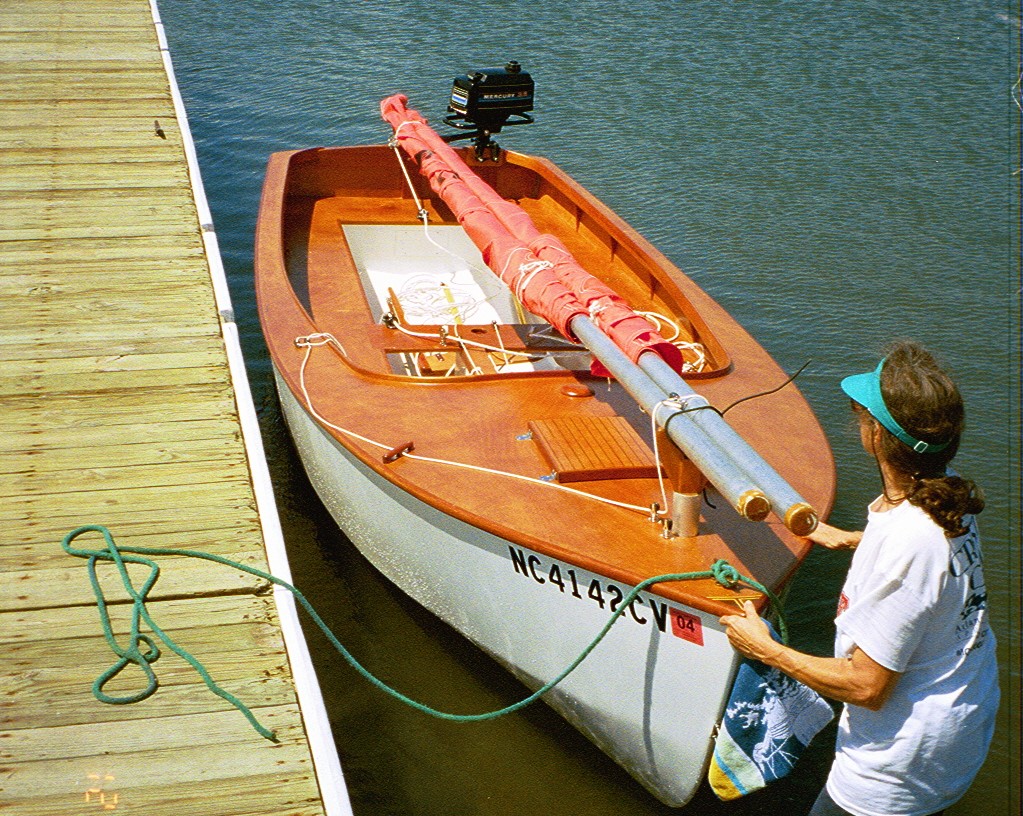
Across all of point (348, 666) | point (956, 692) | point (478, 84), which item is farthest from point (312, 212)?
point (956, 692)

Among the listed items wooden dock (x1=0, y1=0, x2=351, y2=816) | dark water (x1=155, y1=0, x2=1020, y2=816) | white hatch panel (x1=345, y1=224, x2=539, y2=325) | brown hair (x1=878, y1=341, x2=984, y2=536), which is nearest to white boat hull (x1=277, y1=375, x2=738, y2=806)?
dark water (x1=155, y1=0, x2=1020, y2=816)

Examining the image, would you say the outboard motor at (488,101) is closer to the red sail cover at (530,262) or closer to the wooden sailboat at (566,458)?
the red sail cover at (530,262)

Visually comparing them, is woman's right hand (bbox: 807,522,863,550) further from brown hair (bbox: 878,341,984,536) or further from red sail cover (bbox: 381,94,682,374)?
red sail cover (bbox: 381,94,682,374)

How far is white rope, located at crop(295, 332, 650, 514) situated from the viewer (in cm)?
372

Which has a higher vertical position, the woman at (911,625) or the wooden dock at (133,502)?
the woman at (911,625)

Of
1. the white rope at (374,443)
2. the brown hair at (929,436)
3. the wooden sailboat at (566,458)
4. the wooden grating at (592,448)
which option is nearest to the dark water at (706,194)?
the wooden sailboat at (566,458)

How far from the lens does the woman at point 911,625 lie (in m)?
2.18

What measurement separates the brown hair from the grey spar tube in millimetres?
615

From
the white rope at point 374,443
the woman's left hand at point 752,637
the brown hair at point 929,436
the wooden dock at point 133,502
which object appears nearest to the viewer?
the brown hair at point 929,436

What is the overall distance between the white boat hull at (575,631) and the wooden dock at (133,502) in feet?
2.01

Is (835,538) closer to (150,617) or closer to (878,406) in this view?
(878,406)

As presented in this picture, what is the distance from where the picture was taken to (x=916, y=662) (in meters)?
2.29

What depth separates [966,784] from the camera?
243 centimetres

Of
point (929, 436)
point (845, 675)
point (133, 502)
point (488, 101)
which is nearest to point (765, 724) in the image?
point (845, 675)
